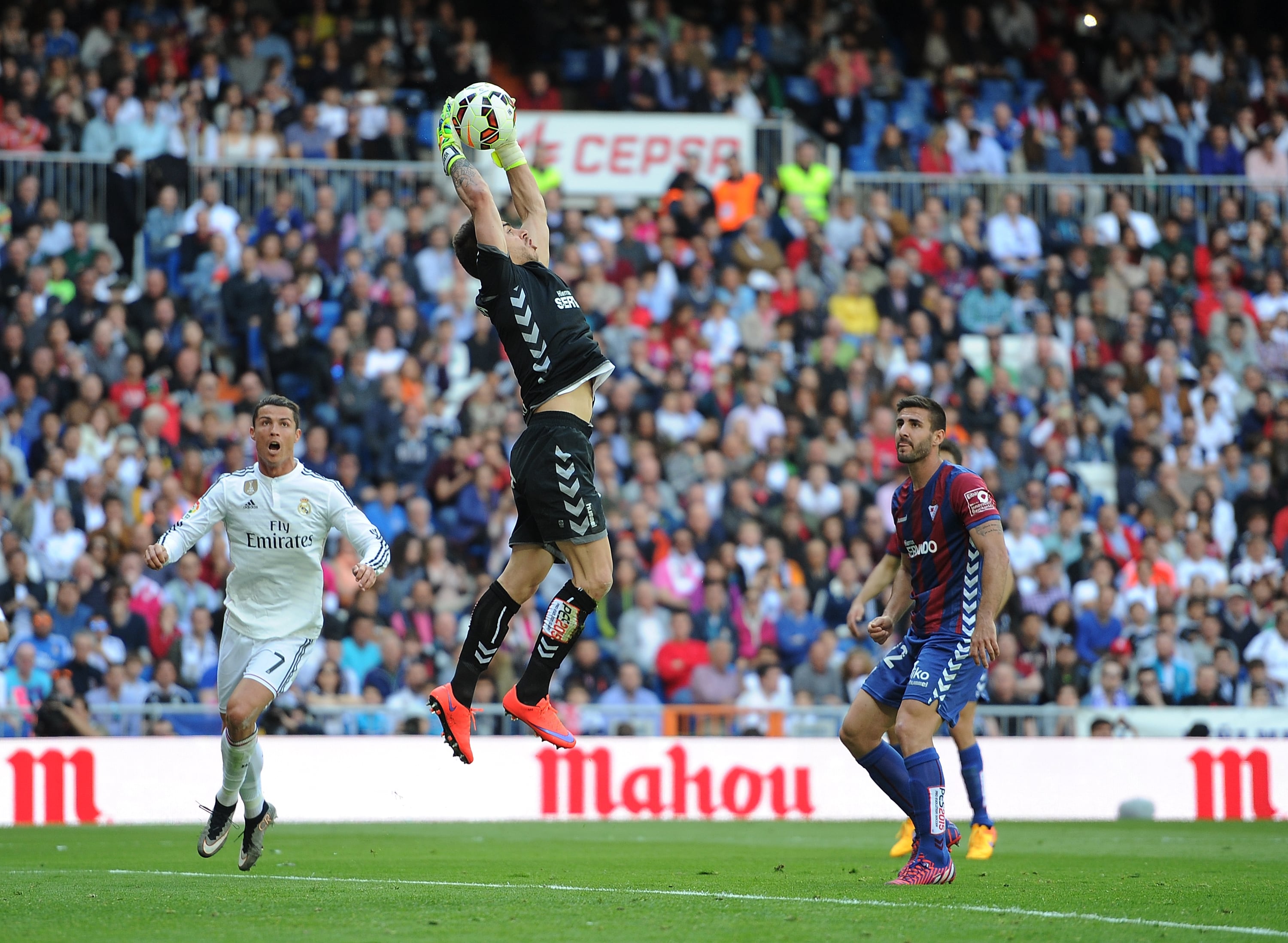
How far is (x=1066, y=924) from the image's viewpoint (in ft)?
24.7

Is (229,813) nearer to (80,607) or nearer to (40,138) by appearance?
(80,607)

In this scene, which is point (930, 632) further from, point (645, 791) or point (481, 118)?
point (645, 791)

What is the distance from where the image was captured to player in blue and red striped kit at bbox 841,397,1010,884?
376 inches

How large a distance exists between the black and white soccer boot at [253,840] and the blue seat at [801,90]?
17.2 m

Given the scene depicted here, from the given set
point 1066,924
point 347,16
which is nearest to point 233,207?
point 347,16

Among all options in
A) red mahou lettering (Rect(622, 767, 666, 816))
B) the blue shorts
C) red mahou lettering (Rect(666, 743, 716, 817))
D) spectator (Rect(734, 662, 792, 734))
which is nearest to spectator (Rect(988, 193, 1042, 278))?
spectator (Rect(734, 662, 792, 734))

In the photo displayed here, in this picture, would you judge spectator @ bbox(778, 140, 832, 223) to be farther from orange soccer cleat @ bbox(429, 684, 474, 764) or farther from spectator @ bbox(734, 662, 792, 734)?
orange soccer cleat @ bbox(429, 684, 474, 764)

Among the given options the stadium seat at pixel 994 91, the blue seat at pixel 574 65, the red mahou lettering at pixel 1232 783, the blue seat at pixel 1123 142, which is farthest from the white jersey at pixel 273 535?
the stadium seat at pixel 994 91

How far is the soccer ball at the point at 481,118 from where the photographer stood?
9.49m

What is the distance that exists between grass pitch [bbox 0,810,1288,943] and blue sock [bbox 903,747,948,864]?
33 cm

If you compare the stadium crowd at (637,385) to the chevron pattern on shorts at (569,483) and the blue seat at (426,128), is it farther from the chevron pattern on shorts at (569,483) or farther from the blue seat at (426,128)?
the chevron pattern on shorts at (569,483)

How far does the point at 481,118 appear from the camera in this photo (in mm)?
9484

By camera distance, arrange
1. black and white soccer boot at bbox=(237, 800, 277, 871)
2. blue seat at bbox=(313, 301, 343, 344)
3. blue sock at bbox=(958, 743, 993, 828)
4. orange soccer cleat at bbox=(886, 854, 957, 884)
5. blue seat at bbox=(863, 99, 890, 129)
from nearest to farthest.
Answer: orange soccer cleat at bbox=(886, 854, 957, 884), black and white soccer boot at bbox=(237, 800, 277, 871), blue sock at bbox=(958, 743, 993, 828), blue seat at bbox=(313, 301, 343, 344), blue seat at bbox=(863, 99, 890, 129)

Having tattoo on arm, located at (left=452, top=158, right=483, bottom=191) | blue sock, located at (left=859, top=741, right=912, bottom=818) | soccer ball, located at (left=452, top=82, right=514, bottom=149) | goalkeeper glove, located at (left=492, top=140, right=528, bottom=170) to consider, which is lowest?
blue sock, located at (left=859, top=741, right=912, bottom=818)
